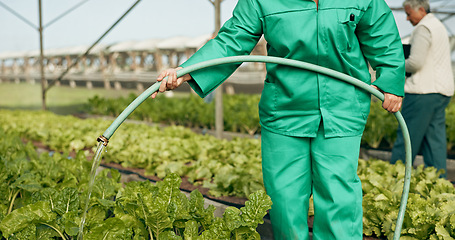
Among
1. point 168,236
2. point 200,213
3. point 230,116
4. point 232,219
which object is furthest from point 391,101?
point 230,116

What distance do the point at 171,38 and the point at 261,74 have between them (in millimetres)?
9194

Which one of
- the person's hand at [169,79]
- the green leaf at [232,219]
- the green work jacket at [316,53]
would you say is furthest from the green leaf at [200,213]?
the person's hand at [169,79]

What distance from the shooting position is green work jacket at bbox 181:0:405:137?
1.76 meters

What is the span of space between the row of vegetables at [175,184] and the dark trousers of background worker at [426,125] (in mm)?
296

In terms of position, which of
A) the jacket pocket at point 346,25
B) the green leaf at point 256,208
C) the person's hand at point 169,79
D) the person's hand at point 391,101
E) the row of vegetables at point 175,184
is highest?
the jacket pocket at point 346,25

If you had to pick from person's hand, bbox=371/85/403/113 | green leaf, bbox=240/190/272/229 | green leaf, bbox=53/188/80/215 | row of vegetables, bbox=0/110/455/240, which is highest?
person's hand, bbox=371/85/403/113

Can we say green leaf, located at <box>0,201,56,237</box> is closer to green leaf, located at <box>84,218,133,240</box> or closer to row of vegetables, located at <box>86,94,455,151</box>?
green leaf, located at <box>84,218,133,240</box>

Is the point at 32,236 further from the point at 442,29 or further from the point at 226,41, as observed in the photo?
the point at 442,29

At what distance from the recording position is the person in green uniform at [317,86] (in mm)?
1771

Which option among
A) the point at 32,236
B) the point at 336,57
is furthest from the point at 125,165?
the point at 336,57

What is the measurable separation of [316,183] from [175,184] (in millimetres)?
689

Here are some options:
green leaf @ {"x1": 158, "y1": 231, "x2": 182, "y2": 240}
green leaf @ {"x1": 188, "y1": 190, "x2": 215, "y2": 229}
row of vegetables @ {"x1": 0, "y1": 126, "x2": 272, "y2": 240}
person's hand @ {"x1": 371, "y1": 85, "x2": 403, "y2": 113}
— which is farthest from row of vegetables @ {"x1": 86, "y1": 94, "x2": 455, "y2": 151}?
green leaf @ {"x1": 158, "y1": 231, "x2": 182, "y2": 240}

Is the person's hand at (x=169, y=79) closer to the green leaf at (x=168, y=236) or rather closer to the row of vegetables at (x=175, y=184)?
the row of vegetables at (x=175, y=184)

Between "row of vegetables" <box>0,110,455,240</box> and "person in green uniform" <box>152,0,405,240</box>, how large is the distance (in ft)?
0.83
